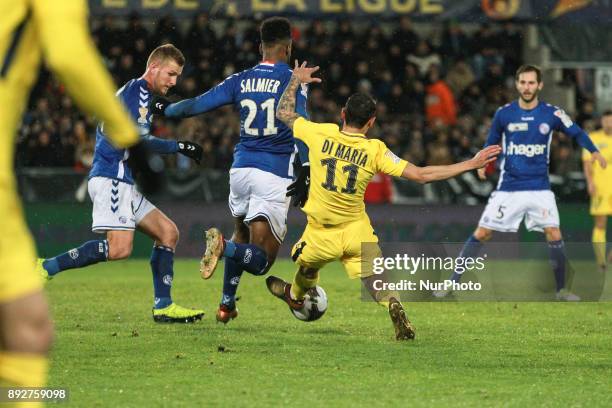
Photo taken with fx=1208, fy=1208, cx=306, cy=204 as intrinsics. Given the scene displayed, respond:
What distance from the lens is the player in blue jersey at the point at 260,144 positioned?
944 cm

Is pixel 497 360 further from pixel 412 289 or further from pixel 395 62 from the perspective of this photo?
pixel 395 62

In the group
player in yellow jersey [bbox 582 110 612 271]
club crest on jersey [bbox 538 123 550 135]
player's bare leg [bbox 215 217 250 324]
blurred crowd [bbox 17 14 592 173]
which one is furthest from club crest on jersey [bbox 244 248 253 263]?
blurred crowd [bbox 17 14 592 173]

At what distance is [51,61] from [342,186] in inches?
200

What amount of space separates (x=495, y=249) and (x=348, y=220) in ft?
30.6

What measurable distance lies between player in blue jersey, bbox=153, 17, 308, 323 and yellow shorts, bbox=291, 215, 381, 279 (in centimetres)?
69

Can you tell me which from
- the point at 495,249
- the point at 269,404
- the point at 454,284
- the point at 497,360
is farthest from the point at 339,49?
the point at 269,404

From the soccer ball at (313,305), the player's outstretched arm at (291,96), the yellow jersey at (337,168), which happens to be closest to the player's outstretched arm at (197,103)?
the player's outstretched arm at (291,96)

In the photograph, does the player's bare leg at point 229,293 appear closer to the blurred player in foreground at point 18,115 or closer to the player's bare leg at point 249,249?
the player's bare leg at point 249,249

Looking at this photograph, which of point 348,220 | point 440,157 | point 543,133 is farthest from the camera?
point 440,157

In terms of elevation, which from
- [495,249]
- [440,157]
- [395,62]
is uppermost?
[395,62]

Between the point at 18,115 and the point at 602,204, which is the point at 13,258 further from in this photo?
the point at 602,204

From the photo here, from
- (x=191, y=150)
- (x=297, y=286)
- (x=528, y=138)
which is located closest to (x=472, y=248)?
(x=528, y=138)

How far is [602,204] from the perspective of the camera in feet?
52.0

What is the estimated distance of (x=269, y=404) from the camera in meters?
6.02
